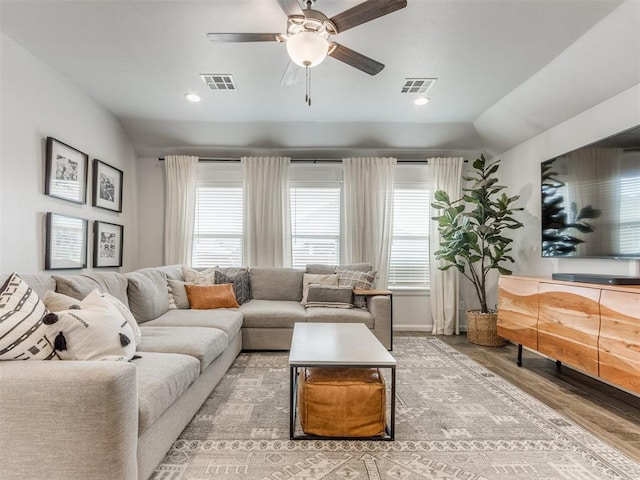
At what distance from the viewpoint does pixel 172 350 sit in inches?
85.3

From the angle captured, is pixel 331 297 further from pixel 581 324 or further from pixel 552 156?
pixel 552 156

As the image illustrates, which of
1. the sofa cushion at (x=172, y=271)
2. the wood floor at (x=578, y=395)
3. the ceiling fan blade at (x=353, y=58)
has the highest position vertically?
the ceiling fan blade at (x=353, y=58)

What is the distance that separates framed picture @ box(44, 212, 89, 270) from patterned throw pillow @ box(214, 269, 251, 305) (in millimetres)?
1364

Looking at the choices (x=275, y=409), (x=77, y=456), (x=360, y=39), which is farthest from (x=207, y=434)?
(x=360, y=39)

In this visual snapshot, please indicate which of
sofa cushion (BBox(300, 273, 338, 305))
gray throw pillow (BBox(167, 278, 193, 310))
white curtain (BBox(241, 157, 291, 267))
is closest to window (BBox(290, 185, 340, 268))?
white curtain (BBox(241, 157, 291, 267))

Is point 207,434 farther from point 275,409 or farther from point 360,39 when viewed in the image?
point 360,39

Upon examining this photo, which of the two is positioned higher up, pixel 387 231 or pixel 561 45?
pixel 561 45

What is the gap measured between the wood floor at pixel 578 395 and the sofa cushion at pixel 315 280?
164cm

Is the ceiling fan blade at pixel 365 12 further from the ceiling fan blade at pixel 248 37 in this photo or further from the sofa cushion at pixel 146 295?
the sofa cushion at pixel 146 295

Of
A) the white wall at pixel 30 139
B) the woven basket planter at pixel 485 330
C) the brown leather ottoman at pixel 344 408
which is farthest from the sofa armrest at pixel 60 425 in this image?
the woven basket planter at pixel 485 330

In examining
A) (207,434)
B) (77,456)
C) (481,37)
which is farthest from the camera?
(481,37)

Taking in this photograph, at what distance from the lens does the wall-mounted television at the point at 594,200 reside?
2.56 metres

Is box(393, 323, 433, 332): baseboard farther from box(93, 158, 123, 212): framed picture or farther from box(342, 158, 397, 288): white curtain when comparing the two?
box(93, 158, 123, 212): framed picture

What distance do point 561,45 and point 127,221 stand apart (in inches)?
196
